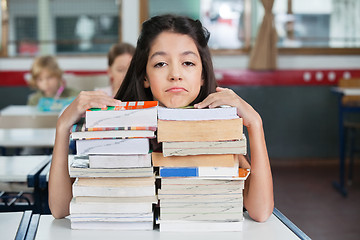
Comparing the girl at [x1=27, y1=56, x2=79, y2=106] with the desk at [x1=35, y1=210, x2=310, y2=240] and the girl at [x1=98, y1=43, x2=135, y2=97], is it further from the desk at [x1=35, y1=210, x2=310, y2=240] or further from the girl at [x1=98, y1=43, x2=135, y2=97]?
the desk at [x1=35, y1=210, x2=310, y2=240]

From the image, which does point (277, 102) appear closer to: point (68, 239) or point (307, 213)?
point (307, 213)

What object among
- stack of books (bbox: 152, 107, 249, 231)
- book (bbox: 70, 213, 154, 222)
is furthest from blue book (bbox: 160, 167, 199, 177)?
book (bbox: 70, 213, 154, 222)

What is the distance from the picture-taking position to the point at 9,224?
4.03 ft

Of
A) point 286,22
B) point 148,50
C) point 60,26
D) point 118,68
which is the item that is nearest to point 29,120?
point 118,68

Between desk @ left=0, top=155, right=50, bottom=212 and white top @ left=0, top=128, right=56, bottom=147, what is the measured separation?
30 cm

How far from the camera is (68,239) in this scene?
1.09 metres

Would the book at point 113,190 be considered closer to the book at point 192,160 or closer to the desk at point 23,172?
the book at point 192,160

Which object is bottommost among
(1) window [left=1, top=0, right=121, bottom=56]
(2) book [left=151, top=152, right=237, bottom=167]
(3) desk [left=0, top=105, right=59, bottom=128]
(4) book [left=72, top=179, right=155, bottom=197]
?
(3) desk [left=0, top=105, right=59, bottom=128]

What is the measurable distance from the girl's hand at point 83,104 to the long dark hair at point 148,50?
299 millimetres

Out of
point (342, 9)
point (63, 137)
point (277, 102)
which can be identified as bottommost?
point (277, 102)

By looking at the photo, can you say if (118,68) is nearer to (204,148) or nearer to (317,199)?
(317,199)

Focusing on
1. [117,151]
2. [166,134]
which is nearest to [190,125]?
[166,134]

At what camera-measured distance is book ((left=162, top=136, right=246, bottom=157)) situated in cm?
109

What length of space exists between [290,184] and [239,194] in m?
3.53
